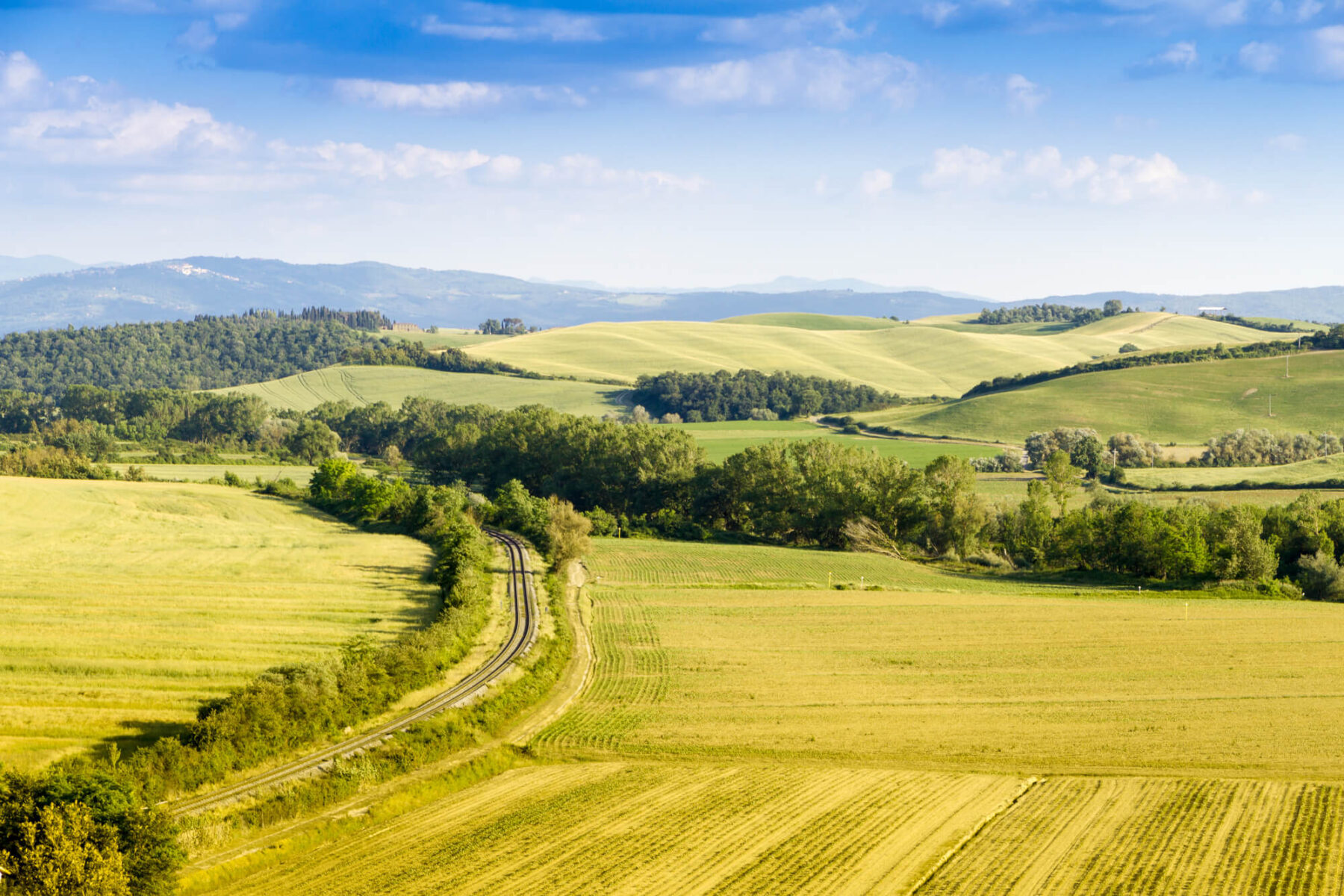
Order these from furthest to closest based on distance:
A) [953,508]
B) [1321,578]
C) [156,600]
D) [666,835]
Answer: [953,508] → [1321,578] → [156,600] → [666,835]

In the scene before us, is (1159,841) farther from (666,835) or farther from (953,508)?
(953,508)

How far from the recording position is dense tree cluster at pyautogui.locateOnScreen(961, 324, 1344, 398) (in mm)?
145500

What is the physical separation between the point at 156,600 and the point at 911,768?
37840 millimetres

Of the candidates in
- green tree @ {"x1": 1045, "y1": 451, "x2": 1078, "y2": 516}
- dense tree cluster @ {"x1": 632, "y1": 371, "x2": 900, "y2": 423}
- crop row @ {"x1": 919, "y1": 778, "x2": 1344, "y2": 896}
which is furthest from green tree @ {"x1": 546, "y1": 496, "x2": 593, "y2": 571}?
dense tree cluster @ {"x1": 632, "y1": 371, "x2": 900, "y2": 423}

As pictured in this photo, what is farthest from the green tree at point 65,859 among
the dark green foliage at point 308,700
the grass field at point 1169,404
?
the grass field at point 1169,404

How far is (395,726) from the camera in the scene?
1247 inches

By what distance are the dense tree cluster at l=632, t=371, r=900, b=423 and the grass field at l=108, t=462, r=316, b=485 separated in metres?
63.7

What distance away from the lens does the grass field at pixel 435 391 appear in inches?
6486

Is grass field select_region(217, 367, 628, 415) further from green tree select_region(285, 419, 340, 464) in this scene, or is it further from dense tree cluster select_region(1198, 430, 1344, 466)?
dense tree cluster select_region(1198, 430, 1344, 466)

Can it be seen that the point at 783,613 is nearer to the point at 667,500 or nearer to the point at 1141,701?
the point at 1141,701

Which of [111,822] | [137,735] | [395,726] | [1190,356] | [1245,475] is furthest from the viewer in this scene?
[1190,356]

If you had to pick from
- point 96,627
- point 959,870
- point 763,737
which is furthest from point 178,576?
point 959,870

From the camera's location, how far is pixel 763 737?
3158cm

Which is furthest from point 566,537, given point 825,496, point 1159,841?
point 1159,841
